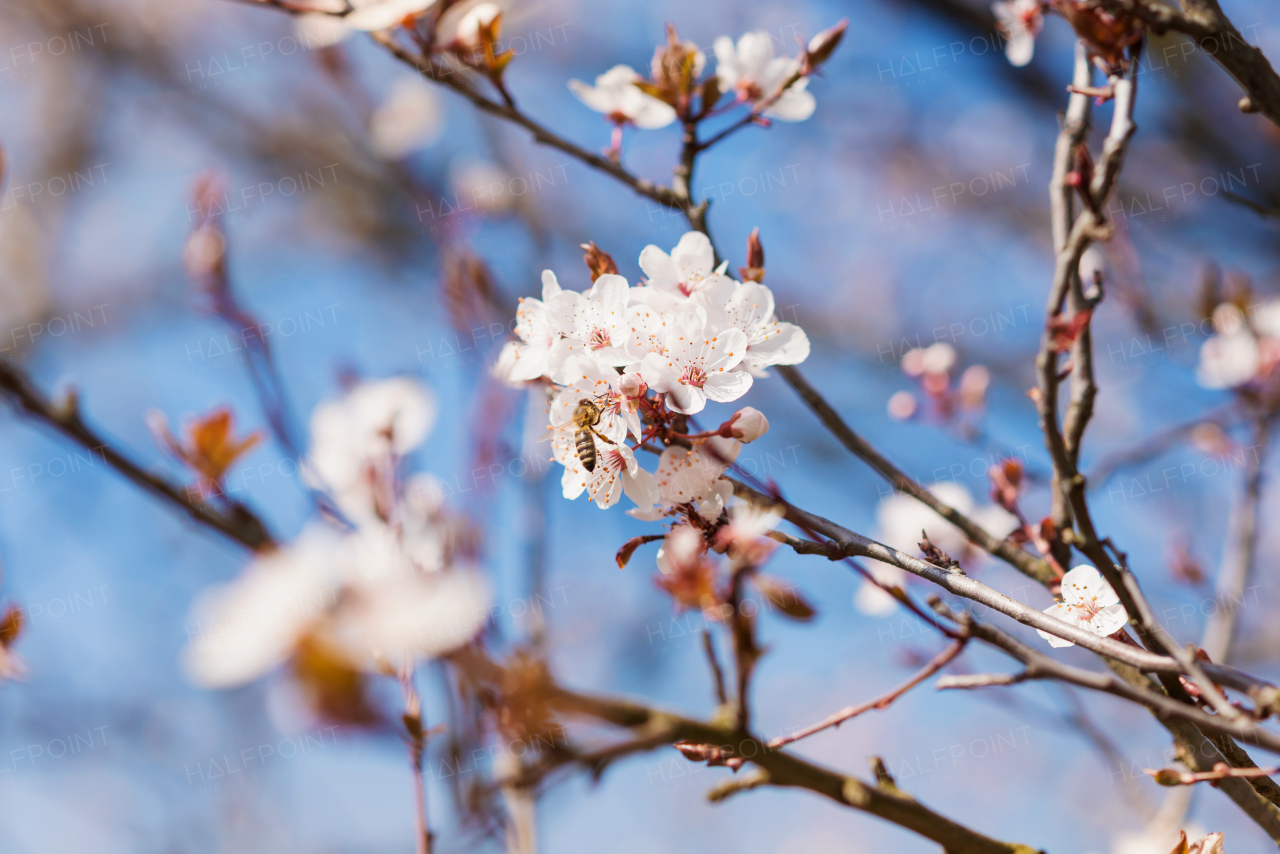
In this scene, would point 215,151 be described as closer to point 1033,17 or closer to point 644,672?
point 644,672

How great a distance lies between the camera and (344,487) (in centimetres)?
96

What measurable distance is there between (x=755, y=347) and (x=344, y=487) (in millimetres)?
536

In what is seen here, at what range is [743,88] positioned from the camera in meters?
1.22

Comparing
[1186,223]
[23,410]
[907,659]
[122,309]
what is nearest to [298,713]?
[23,410]

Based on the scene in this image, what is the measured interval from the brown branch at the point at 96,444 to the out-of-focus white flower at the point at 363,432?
0.15 meters

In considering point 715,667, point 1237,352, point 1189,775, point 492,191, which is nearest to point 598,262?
point 715,667

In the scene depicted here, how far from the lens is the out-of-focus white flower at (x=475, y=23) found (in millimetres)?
1135

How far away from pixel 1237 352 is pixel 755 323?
1597 mm

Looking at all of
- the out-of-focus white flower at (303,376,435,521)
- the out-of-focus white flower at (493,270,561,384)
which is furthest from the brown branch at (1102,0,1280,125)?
the out-of-focus white flower at (303,376,435,521)

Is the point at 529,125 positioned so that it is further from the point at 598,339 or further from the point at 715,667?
the point at 715,667

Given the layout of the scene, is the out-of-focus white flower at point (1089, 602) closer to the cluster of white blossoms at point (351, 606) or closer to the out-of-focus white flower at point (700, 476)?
the out-of-focus white flower at point (700, 476)

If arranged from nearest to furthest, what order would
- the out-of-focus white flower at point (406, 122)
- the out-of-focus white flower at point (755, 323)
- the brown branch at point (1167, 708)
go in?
the brown branch at point (1167, 708) → the out-of-focus white flower at point (755, 323) → the out-of-focus white flower at point (406, 122)

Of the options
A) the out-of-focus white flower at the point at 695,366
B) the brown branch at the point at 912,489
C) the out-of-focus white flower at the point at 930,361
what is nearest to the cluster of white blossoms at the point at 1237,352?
the out-of-focus white flower at the point at 930,361

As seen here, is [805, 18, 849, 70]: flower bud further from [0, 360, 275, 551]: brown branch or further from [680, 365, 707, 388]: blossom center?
[0, 360, 275, 551]: brown branch
